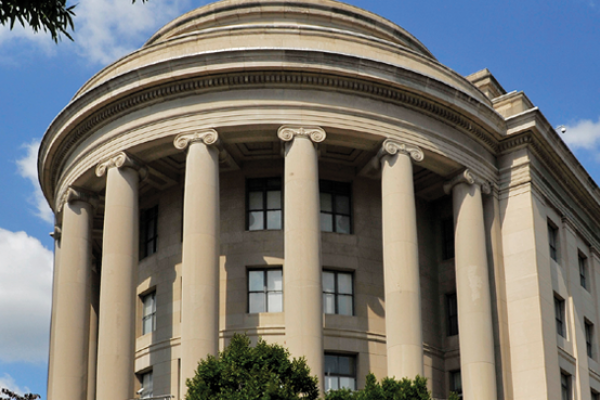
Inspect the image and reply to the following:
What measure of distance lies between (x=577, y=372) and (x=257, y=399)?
2206cm

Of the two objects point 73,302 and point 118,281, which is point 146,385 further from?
point 118,281

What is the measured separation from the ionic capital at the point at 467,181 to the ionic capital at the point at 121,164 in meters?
12.9

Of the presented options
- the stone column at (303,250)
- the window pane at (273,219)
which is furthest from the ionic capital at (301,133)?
the window pane at (273,219)

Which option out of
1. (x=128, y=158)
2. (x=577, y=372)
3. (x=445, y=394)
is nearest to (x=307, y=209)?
(x=128, y=158)

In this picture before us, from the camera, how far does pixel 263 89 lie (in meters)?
39.2

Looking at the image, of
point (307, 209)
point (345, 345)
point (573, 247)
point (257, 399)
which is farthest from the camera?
point (573, 247)

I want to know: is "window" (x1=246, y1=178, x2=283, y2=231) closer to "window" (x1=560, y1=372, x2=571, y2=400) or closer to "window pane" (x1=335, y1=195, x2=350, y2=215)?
"window pane" (x1=335, y1=195, x2=350, y2=215)

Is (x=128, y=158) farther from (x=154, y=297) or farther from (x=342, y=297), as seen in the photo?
(x=342, y=297)

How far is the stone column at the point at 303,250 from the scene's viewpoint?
116 ft

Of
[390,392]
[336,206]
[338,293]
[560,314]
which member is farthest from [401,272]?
[560,314]

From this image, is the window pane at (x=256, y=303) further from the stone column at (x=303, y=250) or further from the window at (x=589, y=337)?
the window at (x=589, y=337)

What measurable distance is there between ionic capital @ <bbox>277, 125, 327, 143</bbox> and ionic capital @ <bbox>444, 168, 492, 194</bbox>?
6.60 m

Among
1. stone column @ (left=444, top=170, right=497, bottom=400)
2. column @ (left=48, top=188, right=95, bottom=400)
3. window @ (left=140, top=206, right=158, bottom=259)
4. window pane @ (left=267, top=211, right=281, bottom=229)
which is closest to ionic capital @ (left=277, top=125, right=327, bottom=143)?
window pane @ (left=267, top=211, right=281, bottom=229)

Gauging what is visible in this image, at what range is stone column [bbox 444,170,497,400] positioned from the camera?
38.3m
